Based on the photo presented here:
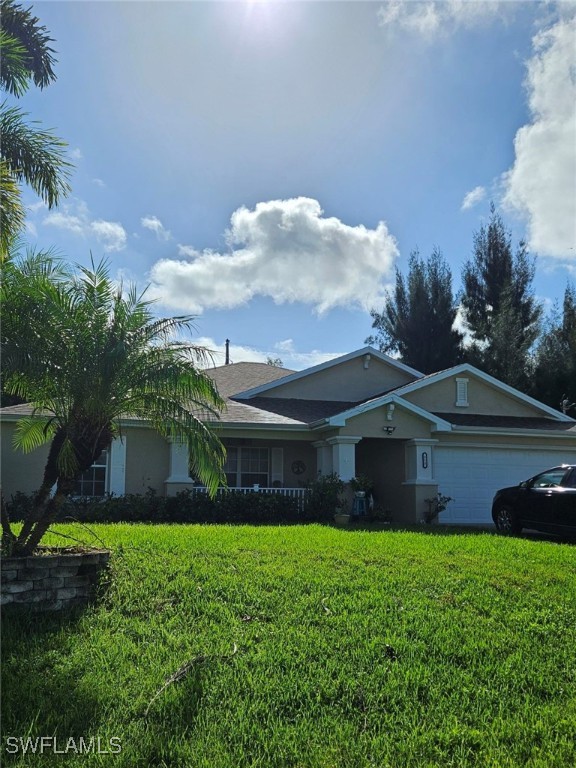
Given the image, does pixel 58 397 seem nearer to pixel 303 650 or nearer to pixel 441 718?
pixel 303 650

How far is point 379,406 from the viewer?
1609 cm

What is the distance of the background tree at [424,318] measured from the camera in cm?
3444

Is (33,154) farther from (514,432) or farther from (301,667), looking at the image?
(514,432)

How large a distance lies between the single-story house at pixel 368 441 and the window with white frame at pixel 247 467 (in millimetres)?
31

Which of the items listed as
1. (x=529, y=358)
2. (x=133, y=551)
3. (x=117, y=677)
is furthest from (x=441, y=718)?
(x=529, y=358)

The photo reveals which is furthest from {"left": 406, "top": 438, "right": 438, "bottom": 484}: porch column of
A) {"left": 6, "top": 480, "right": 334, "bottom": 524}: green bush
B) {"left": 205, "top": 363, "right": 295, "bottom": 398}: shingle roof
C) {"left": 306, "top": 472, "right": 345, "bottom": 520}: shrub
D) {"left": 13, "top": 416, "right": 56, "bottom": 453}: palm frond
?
{"left": 13, "top": 416, "right": 56, "bottom": 453}: palm frond

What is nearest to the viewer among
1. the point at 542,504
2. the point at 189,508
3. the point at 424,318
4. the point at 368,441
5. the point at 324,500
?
the point at 542,504

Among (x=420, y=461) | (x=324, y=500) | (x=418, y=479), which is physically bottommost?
(x=324, y=500)

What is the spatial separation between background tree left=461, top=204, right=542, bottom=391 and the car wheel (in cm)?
1869

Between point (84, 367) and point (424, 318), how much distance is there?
99.0 feet

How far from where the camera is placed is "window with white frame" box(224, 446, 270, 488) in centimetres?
1781

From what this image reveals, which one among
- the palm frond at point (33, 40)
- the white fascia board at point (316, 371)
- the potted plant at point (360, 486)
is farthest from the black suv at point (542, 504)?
the palm frond at point (33, 40)

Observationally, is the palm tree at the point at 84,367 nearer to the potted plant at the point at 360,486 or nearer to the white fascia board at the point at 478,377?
the potted plant at the point at 360,486

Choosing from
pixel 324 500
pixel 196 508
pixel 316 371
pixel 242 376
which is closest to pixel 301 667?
pixel 196 508
